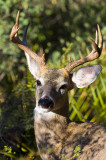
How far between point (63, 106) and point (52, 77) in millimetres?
442

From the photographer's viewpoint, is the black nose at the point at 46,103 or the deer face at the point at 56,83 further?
the deer face at the point at 56,83

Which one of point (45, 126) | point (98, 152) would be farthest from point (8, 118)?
point (98, 152)

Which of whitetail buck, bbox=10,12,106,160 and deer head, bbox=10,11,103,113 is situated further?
deer head, bbox=10,11,103,113

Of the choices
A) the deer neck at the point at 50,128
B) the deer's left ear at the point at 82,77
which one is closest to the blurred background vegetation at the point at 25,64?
the deer neck at the point at 50,128

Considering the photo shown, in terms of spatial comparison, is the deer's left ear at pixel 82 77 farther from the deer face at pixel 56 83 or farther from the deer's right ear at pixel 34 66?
the deer's right ear at pixel 34 66

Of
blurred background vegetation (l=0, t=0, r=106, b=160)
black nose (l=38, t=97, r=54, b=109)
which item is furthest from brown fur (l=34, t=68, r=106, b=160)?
blurred background vegetation (l=0, t=0, r=106, b=160)

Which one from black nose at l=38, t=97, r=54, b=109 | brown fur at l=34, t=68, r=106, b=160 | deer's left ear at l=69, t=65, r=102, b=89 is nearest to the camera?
black nose at l=38, t=97, r=54, b=109

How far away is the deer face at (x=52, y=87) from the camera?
4.11m

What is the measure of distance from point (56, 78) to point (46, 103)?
1.82 ft

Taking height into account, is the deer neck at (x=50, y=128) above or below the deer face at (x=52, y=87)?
below

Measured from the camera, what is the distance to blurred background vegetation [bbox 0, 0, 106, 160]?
5387 millimetres

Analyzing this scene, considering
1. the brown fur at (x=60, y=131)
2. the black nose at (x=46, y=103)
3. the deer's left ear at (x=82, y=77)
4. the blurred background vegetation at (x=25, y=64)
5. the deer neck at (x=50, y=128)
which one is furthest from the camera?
the blurred background vegetation at (x=25, y=64)

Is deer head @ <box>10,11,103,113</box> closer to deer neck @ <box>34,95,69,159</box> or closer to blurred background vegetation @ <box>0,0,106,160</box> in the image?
deer neck @ <box>34,95,69,159</box>

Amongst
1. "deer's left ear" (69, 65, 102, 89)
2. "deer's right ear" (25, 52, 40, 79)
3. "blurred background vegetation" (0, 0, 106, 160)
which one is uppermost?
"deer's right ear" (25, 52, 40, 79)
